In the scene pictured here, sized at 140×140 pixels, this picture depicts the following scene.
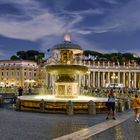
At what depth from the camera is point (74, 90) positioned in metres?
39.6

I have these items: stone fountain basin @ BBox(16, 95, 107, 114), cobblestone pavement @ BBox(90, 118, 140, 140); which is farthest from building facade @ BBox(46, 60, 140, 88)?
cobblestone pavement @ BBox(90, 118, 140, 140)

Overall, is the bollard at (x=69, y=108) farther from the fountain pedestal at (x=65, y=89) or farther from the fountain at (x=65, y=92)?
the fountain pedestal at (x=65, y=89)

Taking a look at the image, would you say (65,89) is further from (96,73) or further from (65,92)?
(96,73)

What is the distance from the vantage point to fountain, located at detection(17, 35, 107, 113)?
33.4 meters

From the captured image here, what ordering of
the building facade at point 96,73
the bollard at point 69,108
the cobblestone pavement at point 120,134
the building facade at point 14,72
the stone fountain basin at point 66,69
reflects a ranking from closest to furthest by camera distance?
the cobblestone pavement at point 120,134, the bollard at point 69,108, the stone fountain basin at point 66,69, the building facade at point 96,73, the building facade at point 14,72

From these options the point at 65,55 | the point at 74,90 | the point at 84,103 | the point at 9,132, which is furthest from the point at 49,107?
the point at 9,132

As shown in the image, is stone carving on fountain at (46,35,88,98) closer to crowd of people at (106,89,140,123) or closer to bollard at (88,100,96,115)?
bollard at (88,100,96,115)

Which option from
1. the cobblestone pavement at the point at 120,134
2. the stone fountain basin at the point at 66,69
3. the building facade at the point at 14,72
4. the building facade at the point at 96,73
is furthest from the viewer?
the building facade at the point at 14,72

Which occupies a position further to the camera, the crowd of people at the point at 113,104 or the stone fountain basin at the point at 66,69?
the stone fountain basin at the point at 66,69

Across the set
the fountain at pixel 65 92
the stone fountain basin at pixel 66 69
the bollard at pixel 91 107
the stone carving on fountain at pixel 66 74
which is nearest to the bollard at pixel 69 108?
the fountain at pixel 65 92

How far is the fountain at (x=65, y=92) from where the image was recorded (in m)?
33.4

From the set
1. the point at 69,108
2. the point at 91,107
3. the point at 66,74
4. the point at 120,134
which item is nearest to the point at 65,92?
the point at 66,74

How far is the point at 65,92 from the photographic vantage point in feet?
129

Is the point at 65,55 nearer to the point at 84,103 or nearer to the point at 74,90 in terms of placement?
the point at 74,90
